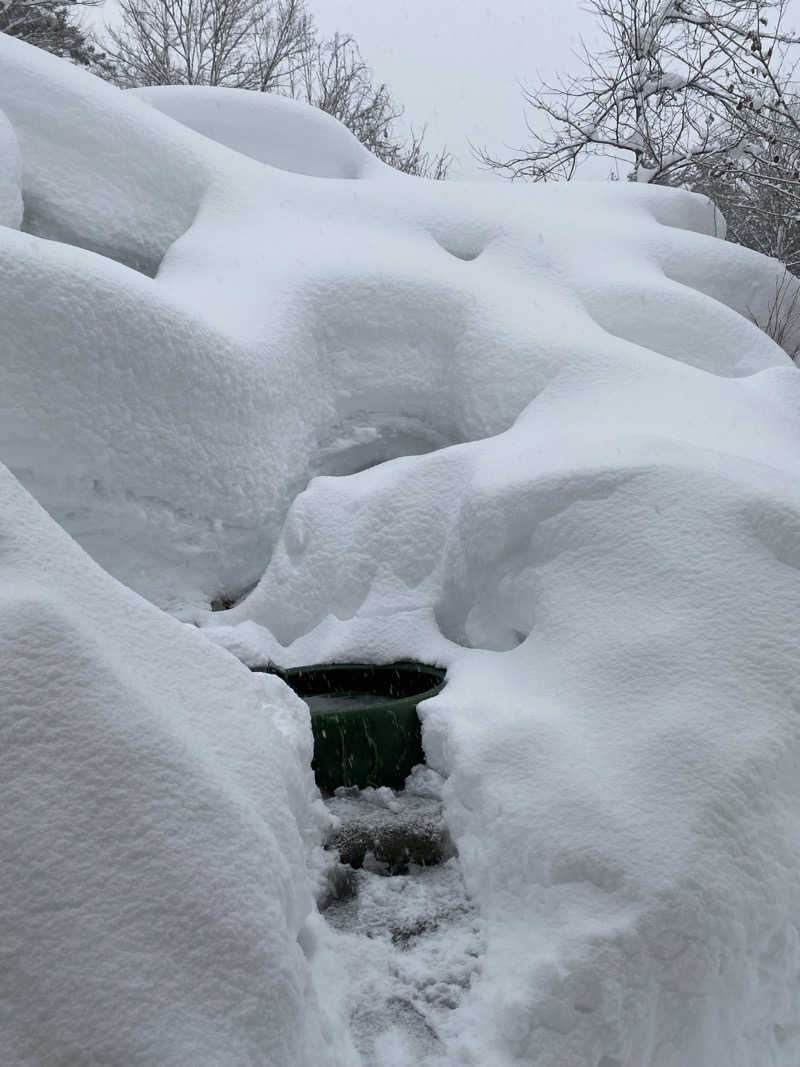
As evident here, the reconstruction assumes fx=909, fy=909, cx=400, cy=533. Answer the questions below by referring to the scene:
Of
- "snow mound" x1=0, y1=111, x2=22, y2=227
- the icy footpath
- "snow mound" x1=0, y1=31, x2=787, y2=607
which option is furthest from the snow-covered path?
"snow mound" x1=0, y1=111, x2=22, y2=227

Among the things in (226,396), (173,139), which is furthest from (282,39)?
(226,396)

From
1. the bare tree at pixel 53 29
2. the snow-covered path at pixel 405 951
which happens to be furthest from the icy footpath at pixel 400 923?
the bare tree at pixel 53 29

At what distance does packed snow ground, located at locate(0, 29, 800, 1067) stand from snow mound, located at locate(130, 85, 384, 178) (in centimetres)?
82

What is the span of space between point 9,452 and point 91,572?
4.11ft

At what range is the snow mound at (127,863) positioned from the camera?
56.1 inches

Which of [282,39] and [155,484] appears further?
[282,39]

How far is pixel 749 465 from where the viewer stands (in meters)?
2.99

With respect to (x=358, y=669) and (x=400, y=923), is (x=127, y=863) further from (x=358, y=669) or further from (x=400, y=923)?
(x=358, y=669)

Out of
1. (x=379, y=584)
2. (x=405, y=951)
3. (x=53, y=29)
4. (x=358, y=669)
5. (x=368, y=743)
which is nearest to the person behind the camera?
(x=405, y=951)

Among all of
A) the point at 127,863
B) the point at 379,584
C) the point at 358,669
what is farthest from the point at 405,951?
the point at 379,584

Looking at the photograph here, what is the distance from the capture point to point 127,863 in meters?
1.55

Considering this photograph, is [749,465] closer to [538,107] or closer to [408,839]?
[408,839]

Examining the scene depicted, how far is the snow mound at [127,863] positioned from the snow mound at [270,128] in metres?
4.52

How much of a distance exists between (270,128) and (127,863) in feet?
17.2
